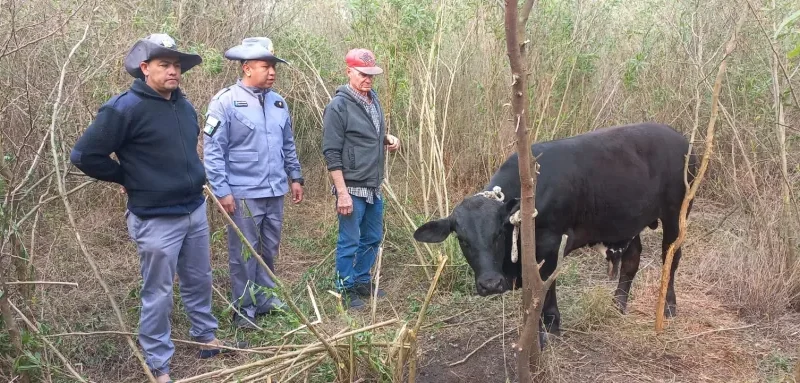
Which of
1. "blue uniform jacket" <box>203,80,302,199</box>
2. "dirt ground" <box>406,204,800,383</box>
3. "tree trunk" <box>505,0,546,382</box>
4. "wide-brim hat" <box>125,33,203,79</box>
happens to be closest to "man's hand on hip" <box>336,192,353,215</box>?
"blue uniform jacket" <box>203,80,302,199</box>

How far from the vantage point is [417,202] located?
6.64m

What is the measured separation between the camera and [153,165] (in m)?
3.60

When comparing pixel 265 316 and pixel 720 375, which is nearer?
pixel 720 375

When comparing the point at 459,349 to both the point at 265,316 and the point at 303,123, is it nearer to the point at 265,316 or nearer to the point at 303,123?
the point at 265,316

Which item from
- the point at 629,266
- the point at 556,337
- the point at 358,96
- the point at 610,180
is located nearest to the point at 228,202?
the point at 358,96

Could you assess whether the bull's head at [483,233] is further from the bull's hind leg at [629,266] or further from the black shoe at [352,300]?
the bull's hind leg at [629,266]

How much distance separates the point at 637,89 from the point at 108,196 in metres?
6.32

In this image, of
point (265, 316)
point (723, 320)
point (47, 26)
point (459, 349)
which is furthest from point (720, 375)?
point (47, 26)

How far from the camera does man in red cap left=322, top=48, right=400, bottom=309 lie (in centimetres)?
481

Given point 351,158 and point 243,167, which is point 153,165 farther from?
point 351,158

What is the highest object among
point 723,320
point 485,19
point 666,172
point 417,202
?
point 485,19

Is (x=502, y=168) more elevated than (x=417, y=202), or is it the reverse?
(x=502, y=168)

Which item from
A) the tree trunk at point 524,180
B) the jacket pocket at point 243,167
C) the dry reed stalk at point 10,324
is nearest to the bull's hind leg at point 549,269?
the tree trunk at point 524,180

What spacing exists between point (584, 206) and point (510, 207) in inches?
34.2
